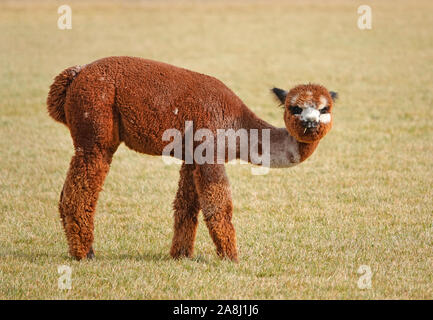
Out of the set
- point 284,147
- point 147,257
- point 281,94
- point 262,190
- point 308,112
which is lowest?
point 147,257

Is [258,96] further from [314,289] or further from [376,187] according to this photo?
[314,289]

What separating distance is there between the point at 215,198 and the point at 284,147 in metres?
0.94

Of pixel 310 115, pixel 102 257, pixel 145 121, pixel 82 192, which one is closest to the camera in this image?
pixel 310 115

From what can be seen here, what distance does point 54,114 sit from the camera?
26.6 ft

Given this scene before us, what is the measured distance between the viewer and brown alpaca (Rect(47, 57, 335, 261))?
25.0 feet

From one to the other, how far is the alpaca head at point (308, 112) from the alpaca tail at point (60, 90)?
246cm

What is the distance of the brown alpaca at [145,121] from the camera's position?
299 inches

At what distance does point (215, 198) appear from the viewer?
25.1ft

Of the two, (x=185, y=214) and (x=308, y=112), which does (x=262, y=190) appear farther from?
(x=308, y=112)

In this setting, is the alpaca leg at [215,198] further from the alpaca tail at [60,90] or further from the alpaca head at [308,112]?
the alpaca tail at [60,90]

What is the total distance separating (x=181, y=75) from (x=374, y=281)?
313 centimetres

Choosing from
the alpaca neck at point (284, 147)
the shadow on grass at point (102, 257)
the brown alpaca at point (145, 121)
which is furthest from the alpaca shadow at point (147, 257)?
the alpaca neck at point (284, 147)

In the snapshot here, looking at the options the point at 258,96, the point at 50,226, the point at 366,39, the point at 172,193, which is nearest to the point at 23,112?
the point at 258,96

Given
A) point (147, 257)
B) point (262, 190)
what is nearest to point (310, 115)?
point (147, 257)
